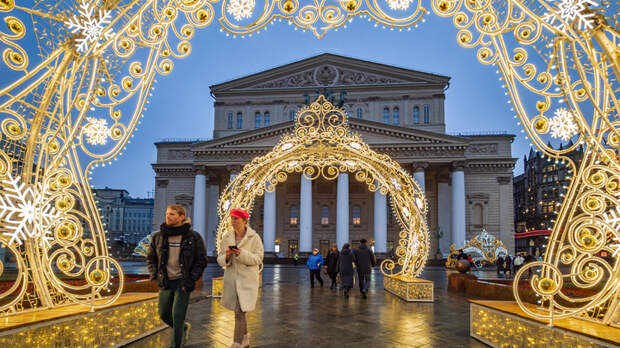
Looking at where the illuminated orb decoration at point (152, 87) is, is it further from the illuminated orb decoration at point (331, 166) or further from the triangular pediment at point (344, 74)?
the triangular pediment at point (344, 74)

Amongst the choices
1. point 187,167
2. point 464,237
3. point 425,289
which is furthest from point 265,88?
point 425,289

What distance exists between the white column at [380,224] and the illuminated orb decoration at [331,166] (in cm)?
2343

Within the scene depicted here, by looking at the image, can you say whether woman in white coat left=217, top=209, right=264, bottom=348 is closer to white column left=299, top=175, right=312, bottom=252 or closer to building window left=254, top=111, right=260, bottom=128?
white column left=299, top=175, right=312, bottom=252

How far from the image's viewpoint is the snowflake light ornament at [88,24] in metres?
5.07

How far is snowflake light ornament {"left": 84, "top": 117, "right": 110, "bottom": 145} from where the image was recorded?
577 cm

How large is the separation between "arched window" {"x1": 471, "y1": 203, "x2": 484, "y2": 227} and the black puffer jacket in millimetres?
41158

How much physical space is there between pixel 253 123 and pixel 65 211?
42.4 metres

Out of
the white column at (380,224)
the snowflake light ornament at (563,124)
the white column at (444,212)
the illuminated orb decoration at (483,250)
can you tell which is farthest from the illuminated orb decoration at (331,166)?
the white column at (444,212)

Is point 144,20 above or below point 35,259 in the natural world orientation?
above

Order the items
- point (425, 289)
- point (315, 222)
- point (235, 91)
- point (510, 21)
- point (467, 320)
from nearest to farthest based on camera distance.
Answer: point (510, 21), point (467, 320), point (425, 289), point (315, 222), point (235, 91)

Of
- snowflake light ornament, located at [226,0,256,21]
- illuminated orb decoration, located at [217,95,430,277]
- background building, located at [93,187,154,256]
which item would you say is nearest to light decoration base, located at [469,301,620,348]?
snowflake light ornament, located at [226,0,256,21]

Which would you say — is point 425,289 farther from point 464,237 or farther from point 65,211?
point 464,237

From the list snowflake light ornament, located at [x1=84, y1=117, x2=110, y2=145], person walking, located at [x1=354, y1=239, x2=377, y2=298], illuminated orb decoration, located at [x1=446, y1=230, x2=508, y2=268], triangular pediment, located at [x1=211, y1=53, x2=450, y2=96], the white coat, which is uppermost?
triangular pediment, located at [x1=211, y1=53, x2=450, y2=96]

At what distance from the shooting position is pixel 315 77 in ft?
150
